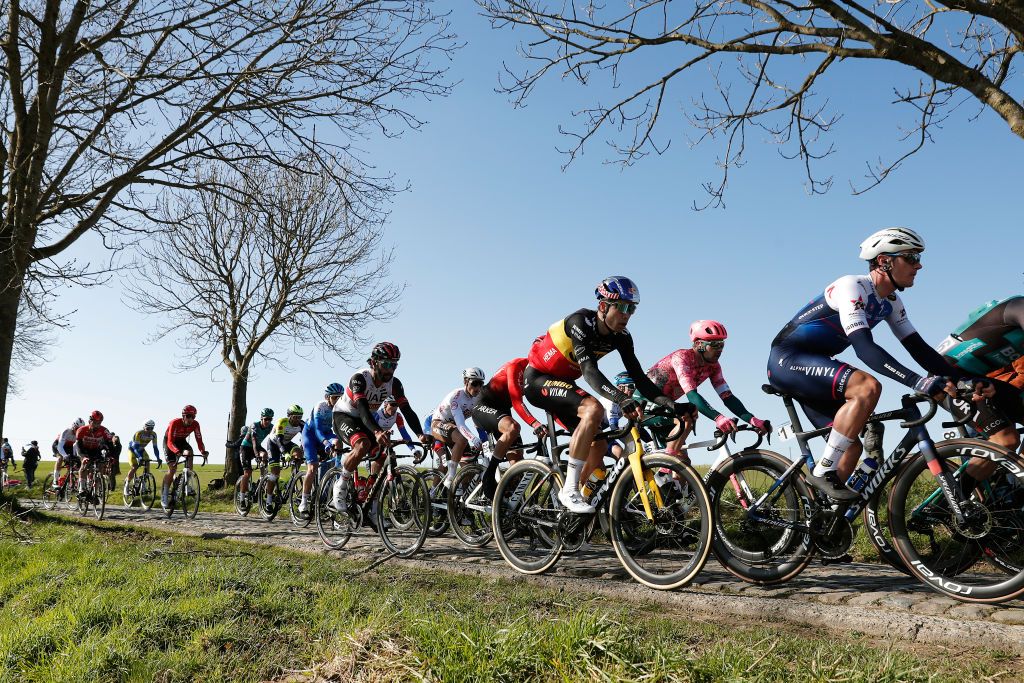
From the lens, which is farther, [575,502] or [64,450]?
[64,450]

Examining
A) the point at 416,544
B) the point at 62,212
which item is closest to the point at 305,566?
the point at 416,544

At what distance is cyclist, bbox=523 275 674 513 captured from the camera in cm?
635

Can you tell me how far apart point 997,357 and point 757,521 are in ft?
7.60

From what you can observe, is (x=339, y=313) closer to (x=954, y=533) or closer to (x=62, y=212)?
(x=62, y=212)

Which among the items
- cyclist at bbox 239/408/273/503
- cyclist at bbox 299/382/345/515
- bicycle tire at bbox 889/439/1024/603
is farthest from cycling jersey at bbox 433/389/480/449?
cyclist at bbox 239/408/273/503

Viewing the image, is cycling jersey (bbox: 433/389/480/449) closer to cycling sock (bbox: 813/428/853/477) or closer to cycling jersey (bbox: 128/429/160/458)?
cycling sock (bbox: 813/428/853/477)

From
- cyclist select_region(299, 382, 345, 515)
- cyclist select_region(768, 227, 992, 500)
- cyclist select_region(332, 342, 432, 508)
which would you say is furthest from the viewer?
cyclist select_region(299, 382, 345, 515)

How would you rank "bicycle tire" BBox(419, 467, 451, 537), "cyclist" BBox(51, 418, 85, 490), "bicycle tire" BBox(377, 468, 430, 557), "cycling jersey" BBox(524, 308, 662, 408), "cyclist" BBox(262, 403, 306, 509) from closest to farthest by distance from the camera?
"cycling jersey" BBox(524, 308, 662, 408)
"bicycle tire" BBox(377, 468, 430, 557)
"bicycle tire" BBox(419, 467, 451, 537)
"cyclist" BBox(262, 403, 306, 509)
"cyclist" BBox(51, 418, 85, 490)

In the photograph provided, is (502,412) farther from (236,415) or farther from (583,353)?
(236,415)

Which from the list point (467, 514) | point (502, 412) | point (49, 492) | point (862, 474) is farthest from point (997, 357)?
point (49, 492)

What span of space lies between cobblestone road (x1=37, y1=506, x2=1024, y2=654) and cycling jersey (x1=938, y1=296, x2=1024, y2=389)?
70.9 inches

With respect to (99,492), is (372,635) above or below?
below

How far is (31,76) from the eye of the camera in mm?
12242

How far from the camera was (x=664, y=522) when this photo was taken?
19.3ft
